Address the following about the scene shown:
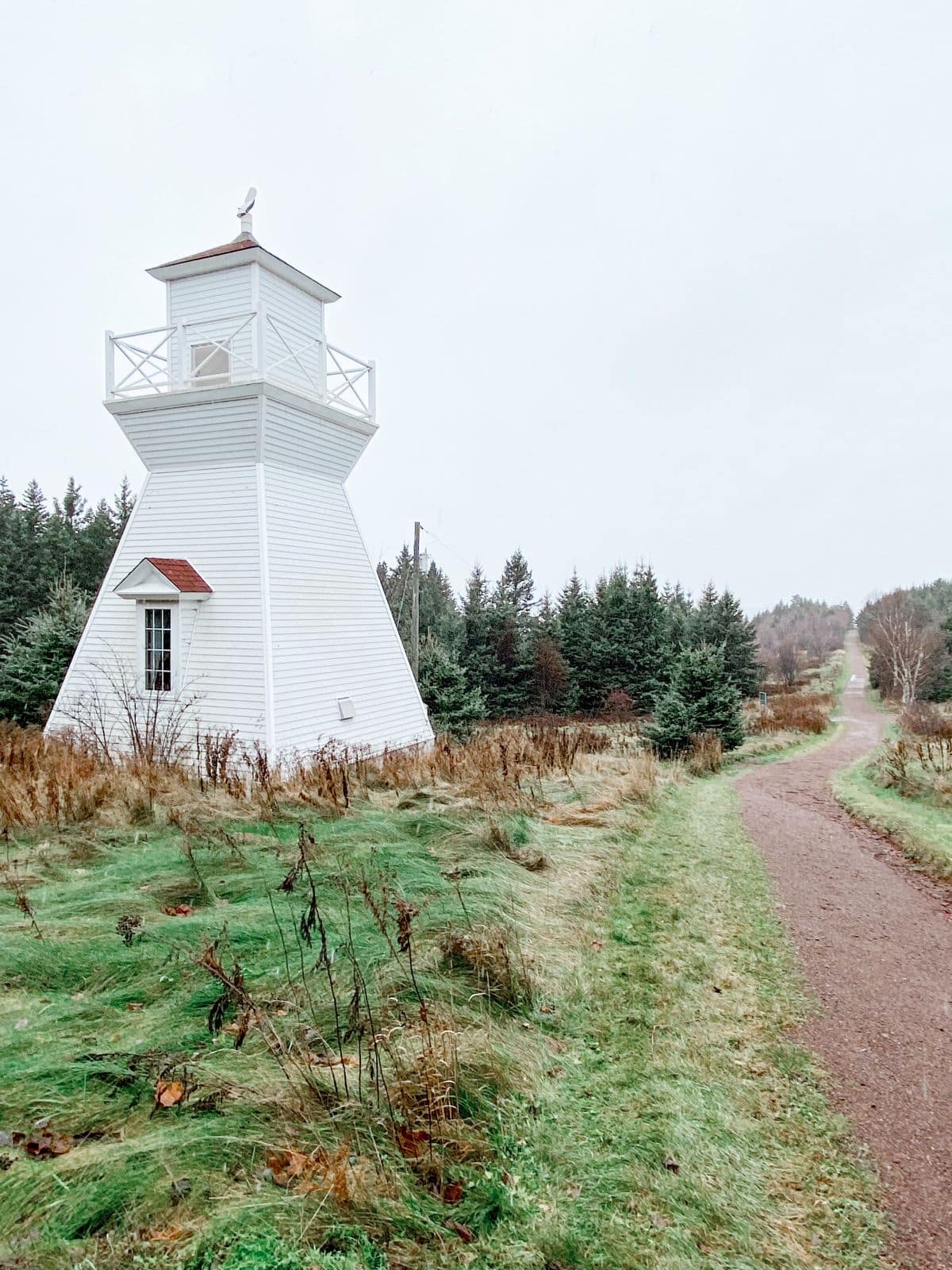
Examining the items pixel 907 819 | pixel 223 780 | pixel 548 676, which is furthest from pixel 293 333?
pixel 548 676

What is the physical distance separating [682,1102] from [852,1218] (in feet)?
2.20

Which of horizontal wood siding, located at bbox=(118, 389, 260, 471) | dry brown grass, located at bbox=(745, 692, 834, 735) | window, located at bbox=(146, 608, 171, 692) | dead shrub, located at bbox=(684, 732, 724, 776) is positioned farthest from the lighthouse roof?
dry brown grass, located at bbox=(745, 692, 834, 735)

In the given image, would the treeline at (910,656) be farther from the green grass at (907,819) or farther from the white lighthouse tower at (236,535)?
the white lighthouse tower at (236,535)

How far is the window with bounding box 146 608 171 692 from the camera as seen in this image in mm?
11516

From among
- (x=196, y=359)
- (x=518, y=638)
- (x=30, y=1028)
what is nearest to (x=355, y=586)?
(x=196, y=359)

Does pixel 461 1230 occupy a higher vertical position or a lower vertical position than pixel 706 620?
lower

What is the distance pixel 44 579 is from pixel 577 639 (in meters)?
23.6

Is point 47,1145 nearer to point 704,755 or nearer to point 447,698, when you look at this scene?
point 704,755

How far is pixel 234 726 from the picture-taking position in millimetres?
10617

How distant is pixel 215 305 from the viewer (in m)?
11.9

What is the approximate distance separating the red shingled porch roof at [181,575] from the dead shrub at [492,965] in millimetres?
8799

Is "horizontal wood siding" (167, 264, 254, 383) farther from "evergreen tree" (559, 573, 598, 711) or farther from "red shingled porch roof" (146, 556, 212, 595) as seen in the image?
"evergreen tree" (559, 573, 598, 711)

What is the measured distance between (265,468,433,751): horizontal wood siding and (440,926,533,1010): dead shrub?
7.24 meters

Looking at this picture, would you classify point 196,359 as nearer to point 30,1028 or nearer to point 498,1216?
point 30,1028
